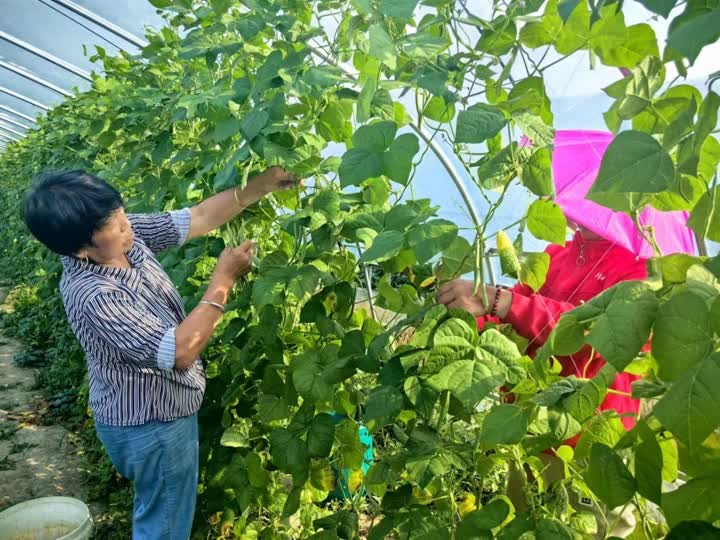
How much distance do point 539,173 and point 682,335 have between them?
0.38 metres

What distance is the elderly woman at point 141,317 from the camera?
1.52 m

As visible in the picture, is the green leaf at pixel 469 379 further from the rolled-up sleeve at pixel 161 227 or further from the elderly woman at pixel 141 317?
the rolled-up sleeve at pixel 161 227

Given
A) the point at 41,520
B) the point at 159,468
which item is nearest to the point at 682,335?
the point at 159,468

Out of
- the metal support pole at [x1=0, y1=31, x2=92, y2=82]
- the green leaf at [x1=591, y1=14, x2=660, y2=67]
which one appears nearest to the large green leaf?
the green leaf at [x1=591, y1=14, x2=660, y2=67]

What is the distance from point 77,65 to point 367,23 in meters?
7.02

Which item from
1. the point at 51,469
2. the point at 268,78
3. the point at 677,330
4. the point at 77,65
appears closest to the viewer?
the point at 677,330

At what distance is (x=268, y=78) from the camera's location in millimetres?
1261

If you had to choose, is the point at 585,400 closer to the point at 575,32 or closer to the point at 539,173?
the point at 539,173

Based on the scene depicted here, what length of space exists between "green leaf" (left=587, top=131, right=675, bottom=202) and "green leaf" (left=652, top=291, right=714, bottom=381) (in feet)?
0.38

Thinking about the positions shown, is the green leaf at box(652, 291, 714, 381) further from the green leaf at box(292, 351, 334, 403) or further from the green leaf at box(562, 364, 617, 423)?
the green leaf at box(292, 351, 334, 403)

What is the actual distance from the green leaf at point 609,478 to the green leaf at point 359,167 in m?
0.52

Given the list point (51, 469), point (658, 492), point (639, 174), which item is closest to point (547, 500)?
point (658, 492)

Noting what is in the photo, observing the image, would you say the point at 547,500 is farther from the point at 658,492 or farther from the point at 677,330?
the point at 677,330

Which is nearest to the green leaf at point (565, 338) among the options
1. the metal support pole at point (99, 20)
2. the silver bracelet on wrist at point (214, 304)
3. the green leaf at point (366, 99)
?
the green leaf at point (366, 99)
